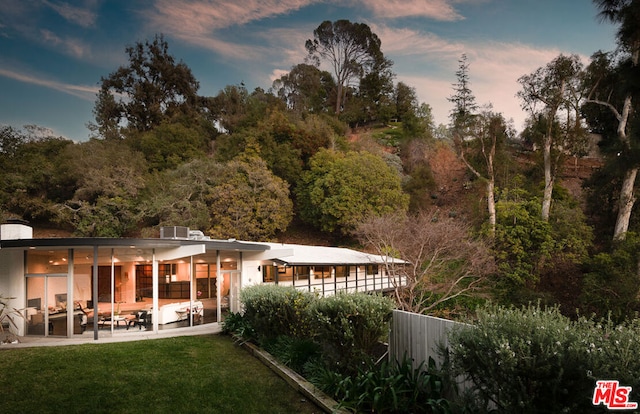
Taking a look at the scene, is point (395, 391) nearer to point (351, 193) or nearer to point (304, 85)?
point (351, 193)

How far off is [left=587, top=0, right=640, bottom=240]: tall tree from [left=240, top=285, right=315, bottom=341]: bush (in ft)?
53.5

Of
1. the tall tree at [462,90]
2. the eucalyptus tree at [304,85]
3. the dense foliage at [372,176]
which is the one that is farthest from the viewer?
the eucalyptus tree at [304,85]

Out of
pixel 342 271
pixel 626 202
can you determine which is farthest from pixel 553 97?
pixel 342 271

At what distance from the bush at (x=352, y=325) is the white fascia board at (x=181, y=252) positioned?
5845 mm

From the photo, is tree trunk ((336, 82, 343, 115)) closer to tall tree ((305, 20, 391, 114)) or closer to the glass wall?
tall tree ((305, 20, 391, 114))

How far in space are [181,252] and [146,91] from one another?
127 ft

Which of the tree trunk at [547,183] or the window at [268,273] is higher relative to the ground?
the tree trunk at [547,183]

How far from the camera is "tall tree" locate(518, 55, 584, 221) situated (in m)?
23.7

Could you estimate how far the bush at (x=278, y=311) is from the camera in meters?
9.02

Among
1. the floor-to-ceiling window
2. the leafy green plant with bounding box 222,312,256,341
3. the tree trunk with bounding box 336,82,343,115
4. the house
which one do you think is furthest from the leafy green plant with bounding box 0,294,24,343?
the tree trunk with bounding box 336,82,343,115

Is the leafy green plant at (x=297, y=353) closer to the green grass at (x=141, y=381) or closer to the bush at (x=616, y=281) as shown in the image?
the green grass at (x=141, y=381)

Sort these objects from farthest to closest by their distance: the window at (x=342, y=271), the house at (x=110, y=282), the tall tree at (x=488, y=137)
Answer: the tall tree at (x=488, y=137), the window at (x=342, y=271), the house at (x=110, y=282)

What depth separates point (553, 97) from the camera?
24.1 m

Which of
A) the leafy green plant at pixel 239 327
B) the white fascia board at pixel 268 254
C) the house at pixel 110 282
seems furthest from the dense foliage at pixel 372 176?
the house at pixel 110 282
